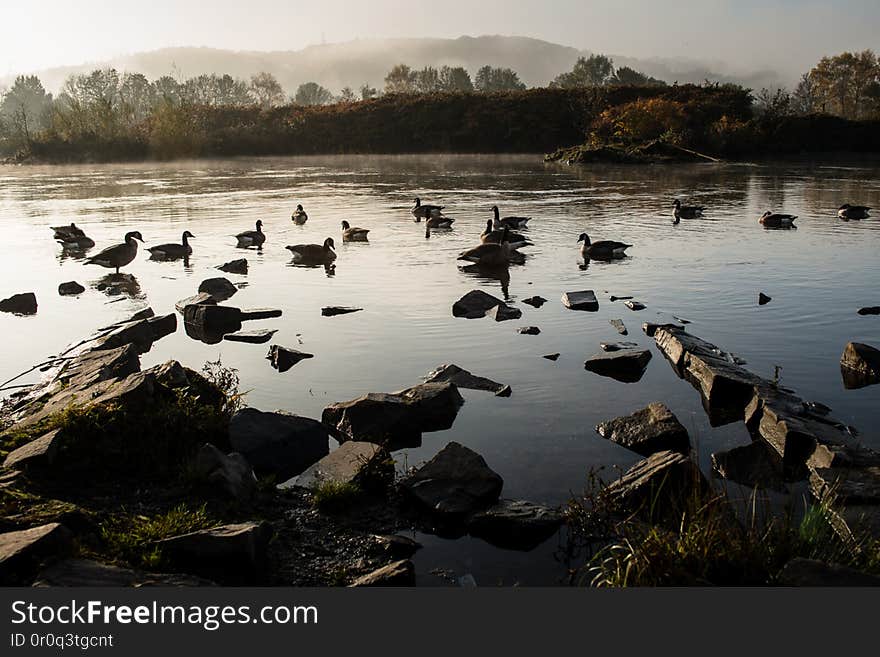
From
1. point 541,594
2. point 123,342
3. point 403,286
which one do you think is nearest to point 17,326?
point 123,342

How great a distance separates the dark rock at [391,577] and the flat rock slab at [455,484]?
54.3 inches

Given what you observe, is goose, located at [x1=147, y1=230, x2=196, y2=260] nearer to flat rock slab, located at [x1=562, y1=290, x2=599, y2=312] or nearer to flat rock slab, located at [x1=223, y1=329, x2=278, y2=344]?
flat rock slab, located at [x1=223, y1=329, x2=278, y2=344]

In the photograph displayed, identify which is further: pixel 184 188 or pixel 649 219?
pixel 184 188

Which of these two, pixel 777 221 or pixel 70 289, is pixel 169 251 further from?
pixel 777 221

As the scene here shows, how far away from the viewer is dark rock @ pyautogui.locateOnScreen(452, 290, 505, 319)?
49.2 feet

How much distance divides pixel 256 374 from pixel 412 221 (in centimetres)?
1970

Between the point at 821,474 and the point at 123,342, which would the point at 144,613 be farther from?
the point at 123,342

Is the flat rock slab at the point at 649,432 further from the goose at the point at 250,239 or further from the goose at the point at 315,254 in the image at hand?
the goose at the point at 250,239

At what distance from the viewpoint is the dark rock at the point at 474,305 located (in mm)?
14992

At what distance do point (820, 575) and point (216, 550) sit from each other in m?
4.65

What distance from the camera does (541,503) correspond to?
7230 mm

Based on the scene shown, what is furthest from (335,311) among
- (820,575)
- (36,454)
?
(820,575)

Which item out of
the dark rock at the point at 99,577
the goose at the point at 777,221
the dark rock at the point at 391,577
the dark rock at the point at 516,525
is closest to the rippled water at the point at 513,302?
the dark rock at the point at 516,525

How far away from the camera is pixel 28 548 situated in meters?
5.17
